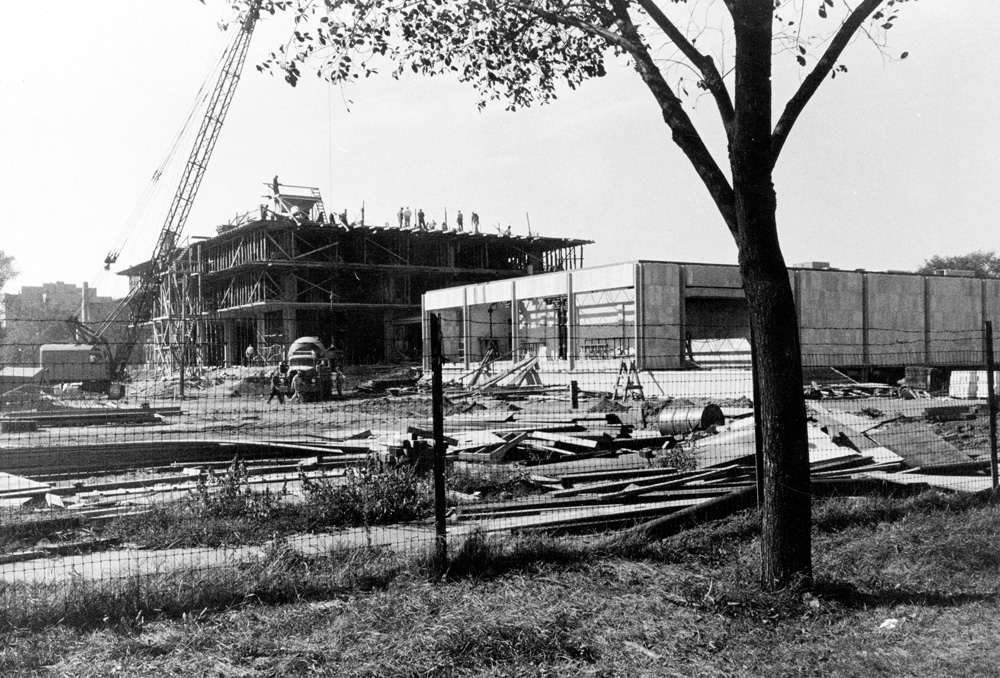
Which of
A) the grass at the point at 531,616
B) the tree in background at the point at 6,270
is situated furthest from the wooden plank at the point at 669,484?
the tree in background at the point at 6,270

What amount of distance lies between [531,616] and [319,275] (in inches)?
2100

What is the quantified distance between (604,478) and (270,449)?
633 cm

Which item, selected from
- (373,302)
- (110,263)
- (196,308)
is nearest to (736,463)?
(373,302)

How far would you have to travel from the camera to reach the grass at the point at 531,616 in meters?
4.46

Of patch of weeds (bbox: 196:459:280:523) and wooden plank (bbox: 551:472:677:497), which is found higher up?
patch of weeds (bbox: 196:459:280:523)

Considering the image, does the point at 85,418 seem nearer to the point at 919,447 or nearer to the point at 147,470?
the point at 147,470

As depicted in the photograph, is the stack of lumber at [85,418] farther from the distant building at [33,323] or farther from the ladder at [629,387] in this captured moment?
the ladder at [629,387]

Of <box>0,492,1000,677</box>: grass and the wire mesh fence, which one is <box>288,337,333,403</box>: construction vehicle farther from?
<box>0,492,1000,677</box>: grass

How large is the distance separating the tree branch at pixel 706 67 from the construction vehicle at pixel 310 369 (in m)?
27.2

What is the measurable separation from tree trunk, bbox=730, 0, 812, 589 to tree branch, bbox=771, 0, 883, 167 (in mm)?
129

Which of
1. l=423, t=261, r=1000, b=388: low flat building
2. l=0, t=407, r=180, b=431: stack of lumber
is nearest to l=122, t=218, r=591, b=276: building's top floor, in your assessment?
l=423, t=261, r=1000, b=388: low flat building

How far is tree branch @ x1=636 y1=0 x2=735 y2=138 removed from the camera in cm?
578

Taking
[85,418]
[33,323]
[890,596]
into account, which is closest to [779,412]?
[890,596]

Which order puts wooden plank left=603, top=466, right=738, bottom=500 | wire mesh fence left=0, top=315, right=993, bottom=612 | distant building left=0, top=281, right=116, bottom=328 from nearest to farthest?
1. wire mesh fence left=0, top=315, right=993, bottom=612
2. wooden plank left=603, top=466, right=738, bottom=500
3. distant building left=0, top=281, right=116, bottom=328
